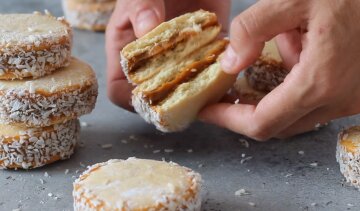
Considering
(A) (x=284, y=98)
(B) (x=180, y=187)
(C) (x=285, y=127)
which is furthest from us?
(C) (x=285, y=127)

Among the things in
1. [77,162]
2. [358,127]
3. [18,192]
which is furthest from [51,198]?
[358,127]

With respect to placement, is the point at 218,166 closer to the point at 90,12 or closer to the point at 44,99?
the point at 44,99

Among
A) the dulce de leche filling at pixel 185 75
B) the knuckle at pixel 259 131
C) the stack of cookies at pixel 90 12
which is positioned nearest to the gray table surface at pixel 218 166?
the knuckle at pixel 259 131

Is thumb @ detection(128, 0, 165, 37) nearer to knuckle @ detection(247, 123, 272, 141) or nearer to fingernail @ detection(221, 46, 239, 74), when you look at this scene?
fingernail @ detection(221, 46, 239, 74)

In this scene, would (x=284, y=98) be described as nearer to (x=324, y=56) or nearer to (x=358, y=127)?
(x=324, y=56)

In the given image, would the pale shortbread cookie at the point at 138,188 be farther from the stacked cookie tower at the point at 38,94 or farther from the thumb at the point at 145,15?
the thumb at the point at 145,15

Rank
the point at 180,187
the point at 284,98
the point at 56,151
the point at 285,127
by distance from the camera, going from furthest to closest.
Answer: the point at 56,151 < the point at 285,127 < the point at 284,98 < the point at 180,187

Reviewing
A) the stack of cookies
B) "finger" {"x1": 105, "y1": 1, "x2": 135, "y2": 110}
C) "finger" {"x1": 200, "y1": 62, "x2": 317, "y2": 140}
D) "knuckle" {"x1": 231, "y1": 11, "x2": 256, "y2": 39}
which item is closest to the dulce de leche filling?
"finger" {"x1": 200, "y1": 62, "x2": 317, "y2": 140}
